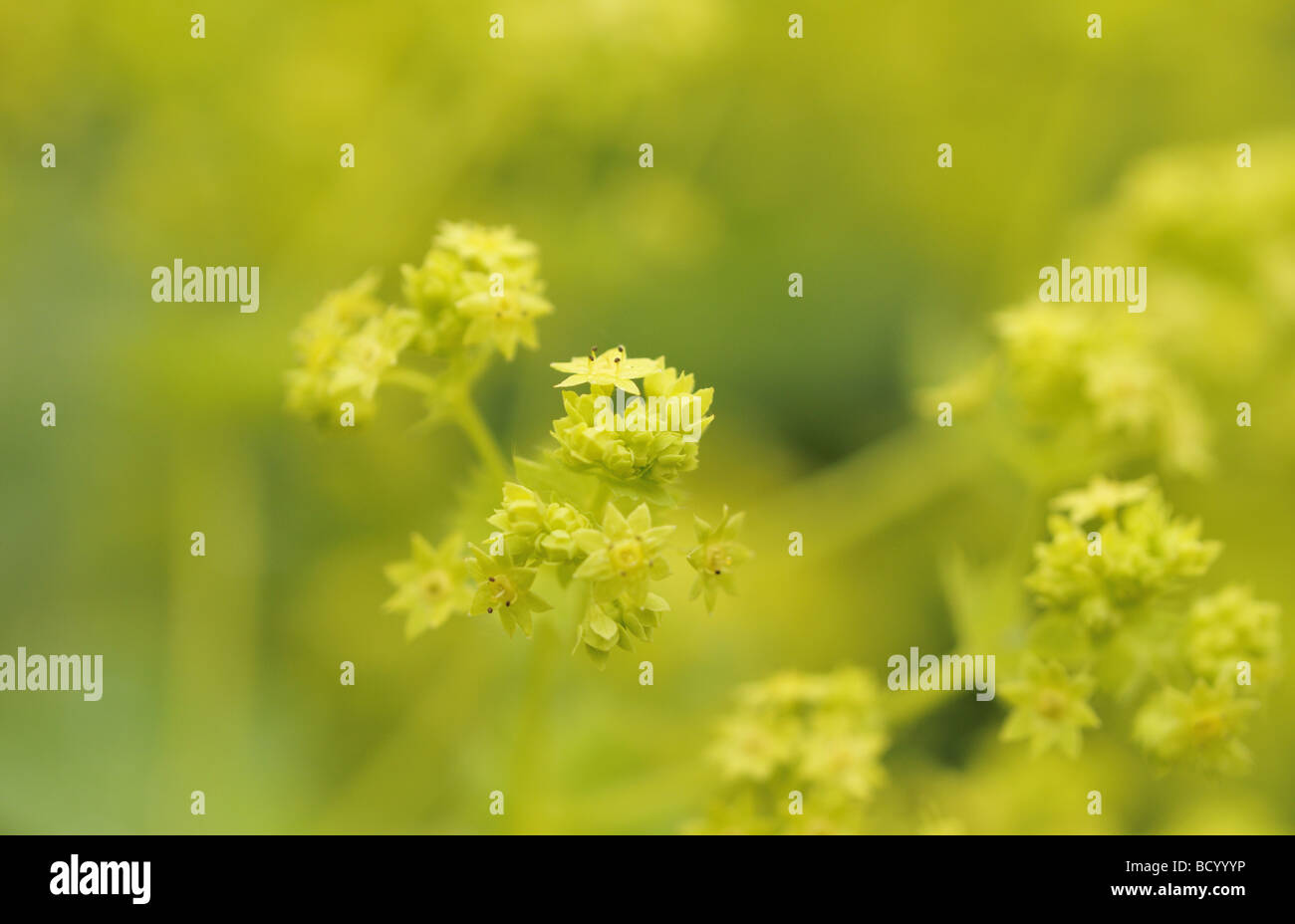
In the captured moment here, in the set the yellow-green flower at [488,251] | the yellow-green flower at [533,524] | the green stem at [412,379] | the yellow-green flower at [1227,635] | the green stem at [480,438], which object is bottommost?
the yellow-green flower at [1227,635]

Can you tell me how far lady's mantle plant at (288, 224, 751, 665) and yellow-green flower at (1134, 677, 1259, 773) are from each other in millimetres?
1164

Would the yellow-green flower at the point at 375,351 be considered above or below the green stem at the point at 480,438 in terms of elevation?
above

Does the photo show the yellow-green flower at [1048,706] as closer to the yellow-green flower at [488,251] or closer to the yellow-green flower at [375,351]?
the yellow-green flower at [488,251]

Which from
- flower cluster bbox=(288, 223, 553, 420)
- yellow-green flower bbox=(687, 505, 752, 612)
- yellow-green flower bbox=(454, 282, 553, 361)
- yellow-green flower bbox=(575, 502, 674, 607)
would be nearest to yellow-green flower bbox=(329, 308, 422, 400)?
flower cluster bbox=(288, 223, 553, 420)

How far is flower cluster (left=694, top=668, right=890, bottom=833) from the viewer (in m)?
3.07

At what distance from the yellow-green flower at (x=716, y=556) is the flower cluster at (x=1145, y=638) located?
0.83 m

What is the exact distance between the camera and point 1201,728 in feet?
9.24

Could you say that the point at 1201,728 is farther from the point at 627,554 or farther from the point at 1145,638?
the point at 627,554

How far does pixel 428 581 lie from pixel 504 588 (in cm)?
46

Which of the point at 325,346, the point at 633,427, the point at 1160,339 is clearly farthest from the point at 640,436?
the point at 1160,339

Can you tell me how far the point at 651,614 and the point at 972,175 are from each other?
12.3ft

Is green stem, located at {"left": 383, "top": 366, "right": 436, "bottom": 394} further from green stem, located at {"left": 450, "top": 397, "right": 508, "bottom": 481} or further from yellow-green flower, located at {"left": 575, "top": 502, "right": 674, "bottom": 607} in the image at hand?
yellow-green flower, located at {"left": 575, "top": 502, "right": 674, "bottom": 607}

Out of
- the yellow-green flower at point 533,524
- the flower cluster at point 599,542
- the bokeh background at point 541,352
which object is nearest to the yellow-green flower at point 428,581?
the flower cluster at point 599,542

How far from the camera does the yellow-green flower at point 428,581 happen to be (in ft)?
9.19
